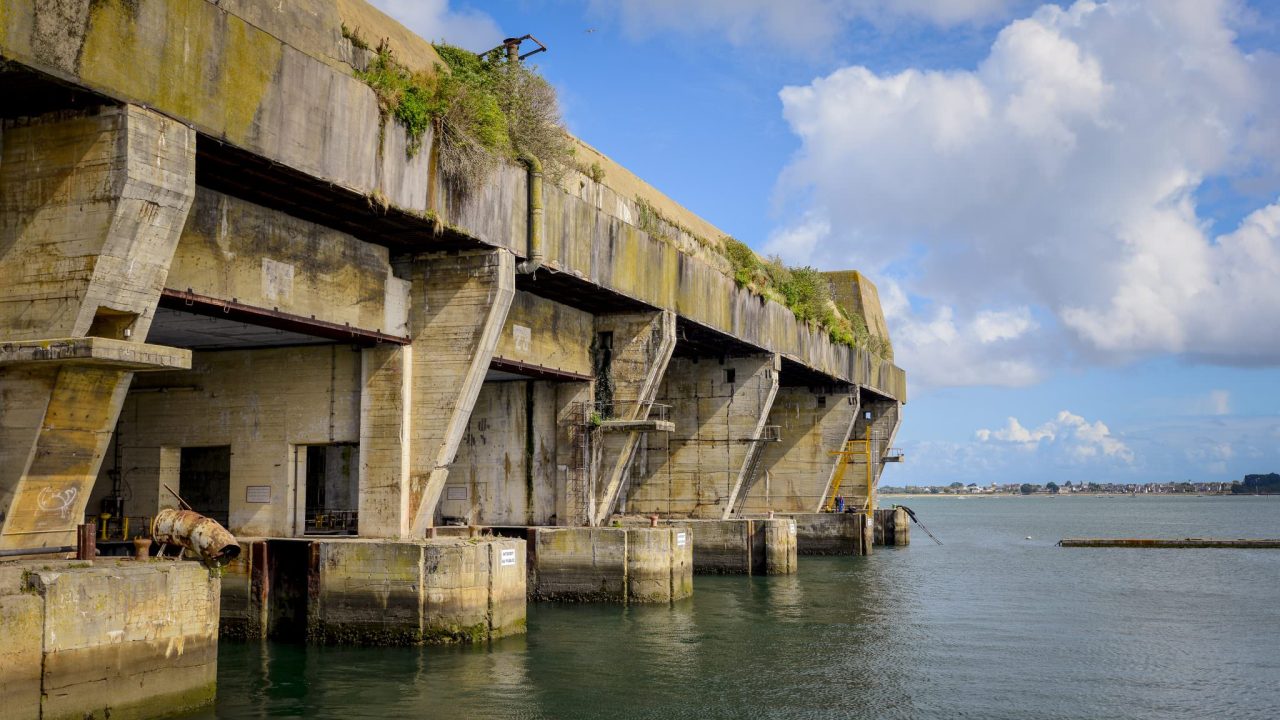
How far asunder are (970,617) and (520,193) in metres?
17.8

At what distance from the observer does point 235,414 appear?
2691 centimetres

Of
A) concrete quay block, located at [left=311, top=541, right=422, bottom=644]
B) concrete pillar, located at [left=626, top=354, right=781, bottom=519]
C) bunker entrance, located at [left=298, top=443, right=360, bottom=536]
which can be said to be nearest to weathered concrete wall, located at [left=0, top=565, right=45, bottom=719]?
concrete quay block, located at [left=311, top=541, right=422, bottom=644]

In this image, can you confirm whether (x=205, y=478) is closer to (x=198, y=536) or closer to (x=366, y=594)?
(x=366, y=594)

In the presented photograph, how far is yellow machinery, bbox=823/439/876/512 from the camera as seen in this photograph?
59.2 metres

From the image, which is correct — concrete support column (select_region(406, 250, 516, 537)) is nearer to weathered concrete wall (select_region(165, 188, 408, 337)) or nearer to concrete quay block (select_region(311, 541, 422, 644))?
weathered concrete wall (select_region(165, 188, 408, 337))

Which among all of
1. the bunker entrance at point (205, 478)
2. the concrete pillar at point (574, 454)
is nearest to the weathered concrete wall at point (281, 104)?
the concrete pillar at point (574, 454)

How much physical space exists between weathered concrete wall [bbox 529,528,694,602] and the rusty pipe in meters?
14.3

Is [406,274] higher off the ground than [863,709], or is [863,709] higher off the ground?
[406,274]

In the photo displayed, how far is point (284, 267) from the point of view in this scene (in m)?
22.5

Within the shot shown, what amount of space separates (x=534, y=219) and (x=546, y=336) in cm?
623

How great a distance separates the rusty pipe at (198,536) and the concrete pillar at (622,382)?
1621 centimetres

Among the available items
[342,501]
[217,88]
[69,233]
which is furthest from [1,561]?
[342,501]

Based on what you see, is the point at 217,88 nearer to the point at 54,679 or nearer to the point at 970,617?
the point at 54,679

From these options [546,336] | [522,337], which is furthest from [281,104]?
[546,336]
